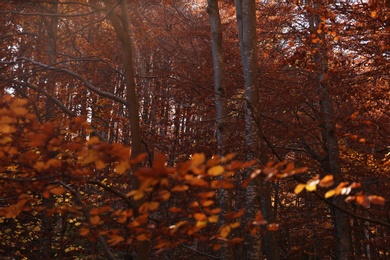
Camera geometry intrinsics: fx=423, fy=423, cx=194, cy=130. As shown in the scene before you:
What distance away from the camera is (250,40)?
24.0ft

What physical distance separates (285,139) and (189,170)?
9.32 metres

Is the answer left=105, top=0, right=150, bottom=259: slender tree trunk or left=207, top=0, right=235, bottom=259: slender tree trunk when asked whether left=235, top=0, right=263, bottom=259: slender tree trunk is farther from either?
left=105, top=0, right=150, bottom=259: slender tree trunk

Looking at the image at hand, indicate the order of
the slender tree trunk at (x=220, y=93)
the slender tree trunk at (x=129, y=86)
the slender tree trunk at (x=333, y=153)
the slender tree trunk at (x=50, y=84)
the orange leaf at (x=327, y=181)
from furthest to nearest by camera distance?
1. the slender tree trunk at (x=333, y=153)
2. the slender tree trunk at (x=50, y=84)
3. the slender tree trunk at (x=220, y=93)
4. the slender tree trunk at (x=129, y=86)
5. the orange leaf at (x=327, y=181)

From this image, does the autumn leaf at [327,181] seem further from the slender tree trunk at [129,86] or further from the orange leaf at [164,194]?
the slender tree trunk at [129,86]

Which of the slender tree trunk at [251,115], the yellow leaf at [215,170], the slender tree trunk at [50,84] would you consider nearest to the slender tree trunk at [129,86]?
the slender tree trunk at [251,115]

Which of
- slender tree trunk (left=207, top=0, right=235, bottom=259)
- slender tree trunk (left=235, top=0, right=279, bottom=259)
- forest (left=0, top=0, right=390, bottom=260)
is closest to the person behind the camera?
forest (left=0, top=0, right=390, bottom=260)

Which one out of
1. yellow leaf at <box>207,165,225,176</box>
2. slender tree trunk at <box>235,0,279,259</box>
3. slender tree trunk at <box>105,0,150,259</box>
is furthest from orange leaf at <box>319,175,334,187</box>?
slender tree trunk at <box>235,0,279,259</box>

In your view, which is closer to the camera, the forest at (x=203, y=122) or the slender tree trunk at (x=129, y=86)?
the forest at (x=203, y=122)

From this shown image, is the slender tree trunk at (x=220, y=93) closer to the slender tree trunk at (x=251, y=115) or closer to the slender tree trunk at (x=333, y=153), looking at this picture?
the slender tree trunk at (x=251, y=115)

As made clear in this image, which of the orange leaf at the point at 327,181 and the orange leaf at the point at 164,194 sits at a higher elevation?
the orange leaf at the point at 327,181

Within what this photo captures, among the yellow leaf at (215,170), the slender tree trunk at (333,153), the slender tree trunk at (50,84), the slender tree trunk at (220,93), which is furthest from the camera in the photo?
the slender tree trunk at (333,153)

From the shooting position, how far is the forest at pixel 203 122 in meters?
3.48

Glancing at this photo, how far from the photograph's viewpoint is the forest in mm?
3482

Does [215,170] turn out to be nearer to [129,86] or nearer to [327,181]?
[327,181]
